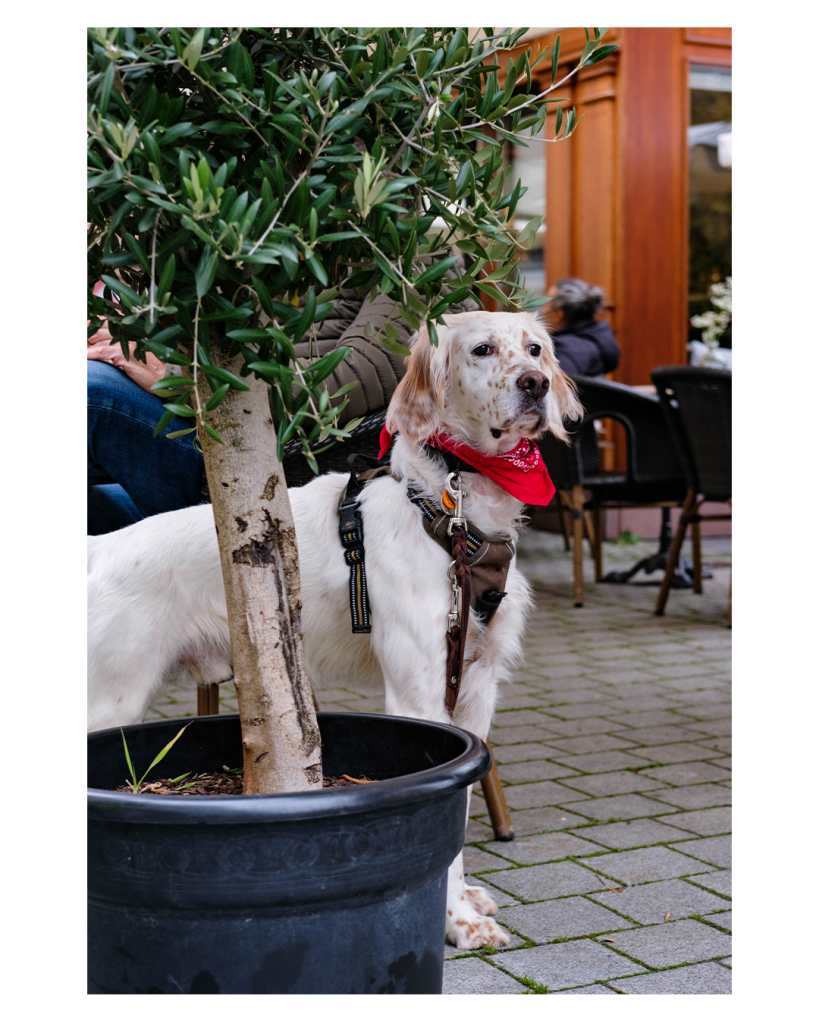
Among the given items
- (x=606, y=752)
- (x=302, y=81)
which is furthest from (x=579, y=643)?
(x=302, y=81)

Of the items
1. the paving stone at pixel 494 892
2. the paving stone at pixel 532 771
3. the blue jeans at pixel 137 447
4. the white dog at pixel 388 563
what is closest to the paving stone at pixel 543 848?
the paving stone at pixel 494 892

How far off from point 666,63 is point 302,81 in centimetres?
886

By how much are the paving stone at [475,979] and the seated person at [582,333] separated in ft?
20.3

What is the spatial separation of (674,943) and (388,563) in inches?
41.6

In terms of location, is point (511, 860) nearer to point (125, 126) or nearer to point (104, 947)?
point (104, 947)

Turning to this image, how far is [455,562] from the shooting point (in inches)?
98.2

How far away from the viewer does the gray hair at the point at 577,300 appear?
8266mm

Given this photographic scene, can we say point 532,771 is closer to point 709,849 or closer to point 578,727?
point 578,727

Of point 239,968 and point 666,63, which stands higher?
point 666,63

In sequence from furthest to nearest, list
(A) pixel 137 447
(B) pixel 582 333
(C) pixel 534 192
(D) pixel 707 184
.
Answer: (C) pixel 534 192 → (D) pixel 707 184 → (B) pixel 582 333 → (A) pixel 137 447

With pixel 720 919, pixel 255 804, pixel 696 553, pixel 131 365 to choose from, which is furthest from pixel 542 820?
pixel 696 553

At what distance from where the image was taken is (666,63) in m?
9.31

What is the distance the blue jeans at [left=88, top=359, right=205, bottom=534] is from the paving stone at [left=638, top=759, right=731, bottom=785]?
1675 millimetres

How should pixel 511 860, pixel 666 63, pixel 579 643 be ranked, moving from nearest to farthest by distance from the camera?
pixel 511 860 → pixel 579 643 → pixel 666 63
